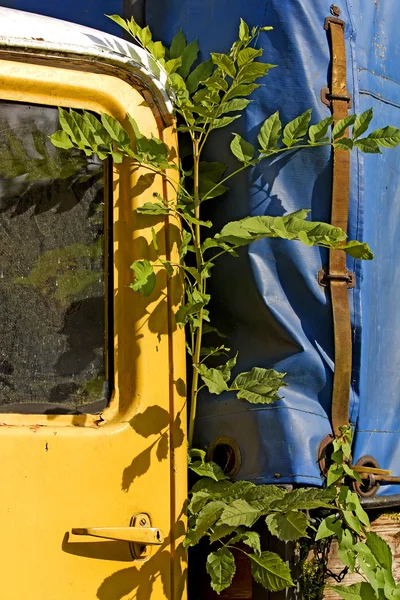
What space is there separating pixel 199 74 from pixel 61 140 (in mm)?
412

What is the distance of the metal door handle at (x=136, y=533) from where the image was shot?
1714 mm

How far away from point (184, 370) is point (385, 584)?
58 cm

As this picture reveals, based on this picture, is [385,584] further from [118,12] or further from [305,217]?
[118,12]

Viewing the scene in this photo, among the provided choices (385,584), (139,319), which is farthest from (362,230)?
(385,584)

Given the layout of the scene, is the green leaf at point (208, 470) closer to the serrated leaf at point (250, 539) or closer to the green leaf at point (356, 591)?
the serrated leaf at point (250, 539)

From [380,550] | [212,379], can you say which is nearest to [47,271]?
[212,379]

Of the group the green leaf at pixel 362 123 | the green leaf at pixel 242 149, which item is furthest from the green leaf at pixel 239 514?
the green leaf at pixel 362 123

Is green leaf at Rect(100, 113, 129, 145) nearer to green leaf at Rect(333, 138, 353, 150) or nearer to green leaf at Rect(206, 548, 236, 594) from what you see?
green leaf at Rect(333, 138, 353, 150)

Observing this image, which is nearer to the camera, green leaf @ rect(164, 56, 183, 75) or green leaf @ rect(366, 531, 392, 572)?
green leaf @ rect(366, 531, 392, 572)

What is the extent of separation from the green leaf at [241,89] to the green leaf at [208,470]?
0.78 metres

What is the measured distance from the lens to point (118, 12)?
2.30 metres

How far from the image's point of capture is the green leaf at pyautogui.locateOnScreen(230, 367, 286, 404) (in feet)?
6.43

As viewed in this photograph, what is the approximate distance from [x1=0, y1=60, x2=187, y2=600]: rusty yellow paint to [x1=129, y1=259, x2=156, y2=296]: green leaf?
0.06 metres

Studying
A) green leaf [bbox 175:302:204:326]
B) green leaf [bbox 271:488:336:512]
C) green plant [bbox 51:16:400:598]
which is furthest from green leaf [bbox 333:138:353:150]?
green leaf [bbox 271:488:336:512]
